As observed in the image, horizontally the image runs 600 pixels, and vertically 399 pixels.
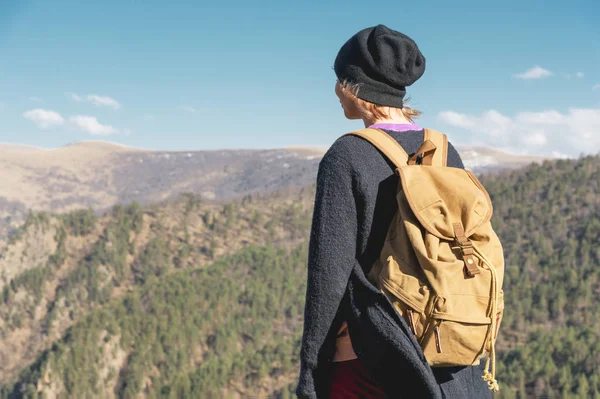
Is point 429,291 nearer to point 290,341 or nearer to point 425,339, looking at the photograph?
point 425,339

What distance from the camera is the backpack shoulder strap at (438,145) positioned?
179 centimetres

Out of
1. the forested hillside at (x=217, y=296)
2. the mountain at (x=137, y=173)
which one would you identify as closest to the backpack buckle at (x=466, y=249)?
the forested hillside at (x=217, y=296)

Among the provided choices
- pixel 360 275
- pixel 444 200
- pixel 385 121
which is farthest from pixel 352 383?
pixel 385 121

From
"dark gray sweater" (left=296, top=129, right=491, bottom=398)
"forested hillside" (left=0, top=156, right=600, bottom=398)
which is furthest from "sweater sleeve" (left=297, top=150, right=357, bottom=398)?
"forested hillside" (left=0, top=156, right=600, bottom=398)

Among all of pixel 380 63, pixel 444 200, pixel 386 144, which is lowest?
pixel 444 200

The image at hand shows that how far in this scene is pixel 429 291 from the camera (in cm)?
154

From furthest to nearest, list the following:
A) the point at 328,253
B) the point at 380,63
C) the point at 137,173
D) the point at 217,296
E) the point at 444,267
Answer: the point at 137,173 < the point at 217,296 < the point at 380,63 < the point at 328,253 < the point at 444,267

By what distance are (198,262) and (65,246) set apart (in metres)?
8.09

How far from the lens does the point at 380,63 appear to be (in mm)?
1808

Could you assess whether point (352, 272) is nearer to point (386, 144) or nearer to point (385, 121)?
point (386, 144)

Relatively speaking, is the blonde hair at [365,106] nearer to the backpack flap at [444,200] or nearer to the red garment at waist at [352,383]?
the backpack flap at [444,200]

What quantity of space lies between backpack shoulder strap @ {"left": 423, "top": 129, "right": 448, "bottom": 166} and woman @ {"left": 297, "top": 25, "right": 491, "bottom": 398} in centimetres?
6

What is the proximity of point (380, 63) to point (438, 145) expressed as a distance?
30cm

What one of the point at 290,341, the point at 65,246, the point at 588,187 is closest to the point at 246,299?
the point at 290,341
